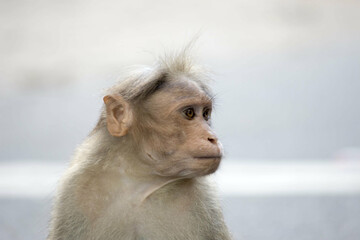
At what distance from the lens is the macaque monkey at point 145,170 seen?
472 centimetres

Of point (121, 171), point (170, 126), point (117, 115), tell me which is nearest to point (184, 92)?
point (170, 126)

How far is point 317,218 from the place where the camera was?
782 cm

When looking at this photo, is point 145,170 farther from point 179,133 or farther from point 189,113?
point 189,113

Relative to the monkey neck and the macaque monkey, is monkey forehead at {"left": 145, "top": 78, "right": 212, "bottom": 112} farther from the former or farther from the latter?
the monkey neck

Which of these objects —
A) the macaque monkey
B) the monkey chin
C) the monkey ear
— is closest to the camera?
the monkey chin

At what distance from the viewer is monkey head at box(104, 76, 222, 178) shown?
4676mm

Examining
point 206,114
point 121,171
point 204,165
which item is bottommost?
point 121,171

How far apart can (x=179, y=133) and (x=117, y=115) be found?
0.40m

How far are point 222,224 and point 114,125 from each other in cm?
89

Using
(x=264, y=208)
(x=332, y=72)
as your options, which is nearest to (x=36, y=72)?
(x=332, y=72)

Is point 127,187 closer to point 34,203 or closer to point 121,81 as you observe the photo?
point 121,81

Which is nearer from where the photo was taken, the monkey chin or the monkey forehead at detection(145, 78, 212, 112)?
the monkey chin

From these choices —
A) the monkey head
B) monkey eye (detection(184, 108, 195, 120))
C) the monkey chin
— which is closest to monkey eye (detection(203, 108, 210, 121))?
the monkey head

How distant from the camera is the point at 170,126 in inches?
188
